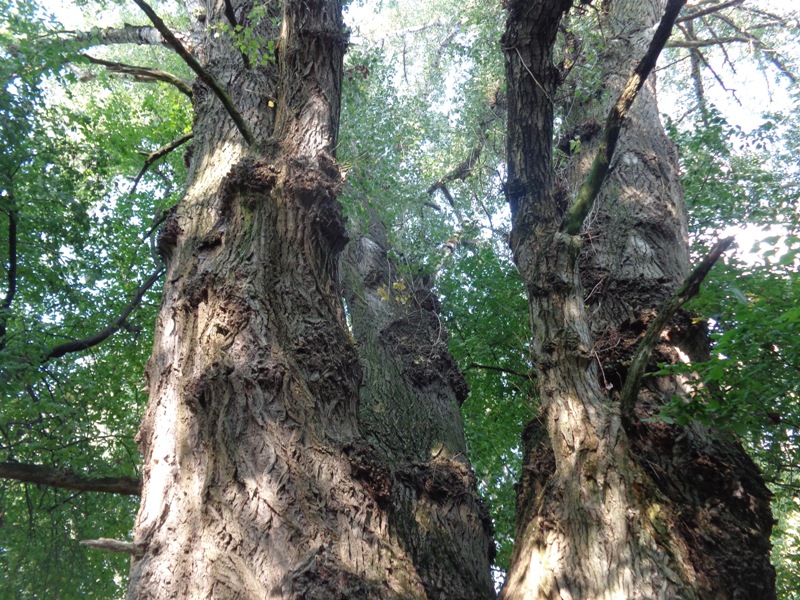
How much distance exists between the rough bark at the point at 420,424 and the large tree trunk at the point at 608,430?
0.65 m

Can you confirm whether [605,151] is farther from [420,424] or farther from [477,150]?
[477,150]

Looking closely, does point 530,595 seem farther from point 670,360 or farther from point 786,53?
point 786,53

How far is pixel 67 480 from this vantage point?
5.25 meters

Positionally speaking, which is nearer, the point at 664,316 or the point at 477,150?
the point at 664,316

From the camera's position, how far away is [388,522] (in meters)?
3.16

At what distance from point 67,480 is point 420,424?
2.96m

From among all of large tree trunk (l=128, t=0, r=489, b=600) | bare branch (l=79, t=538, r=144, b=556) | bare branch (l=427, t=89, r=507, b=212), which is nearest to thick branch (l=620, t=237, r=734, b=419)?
large tree trunk (l=128, t=0, r=489, b=600)

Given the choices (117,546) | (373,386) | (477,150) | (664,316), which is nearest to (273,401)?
(117,546)

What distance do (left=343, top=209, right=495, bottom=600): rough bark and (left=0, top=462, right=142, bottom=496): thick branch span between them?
201 cm

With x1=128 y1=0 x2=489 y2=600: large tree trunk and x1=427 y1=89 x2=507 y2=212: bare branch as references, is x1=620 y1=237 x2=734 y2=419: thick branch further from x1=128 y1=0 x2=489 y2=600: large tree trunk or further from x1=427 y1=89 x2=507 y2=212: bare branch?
x1=427 y1=89 x2=507 y2=212: bare branch

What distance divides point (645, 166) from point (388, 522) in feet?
13.8

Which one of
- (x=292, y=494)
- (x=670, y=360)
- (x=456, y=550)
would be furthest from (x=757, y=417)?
(x=292, y=494)

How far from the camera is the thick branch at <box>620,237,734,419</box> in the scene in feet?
10.3

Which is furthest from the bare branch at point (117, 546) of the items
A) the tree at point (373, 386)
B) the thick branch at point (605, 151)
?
the thick branch at point (605, 151)
